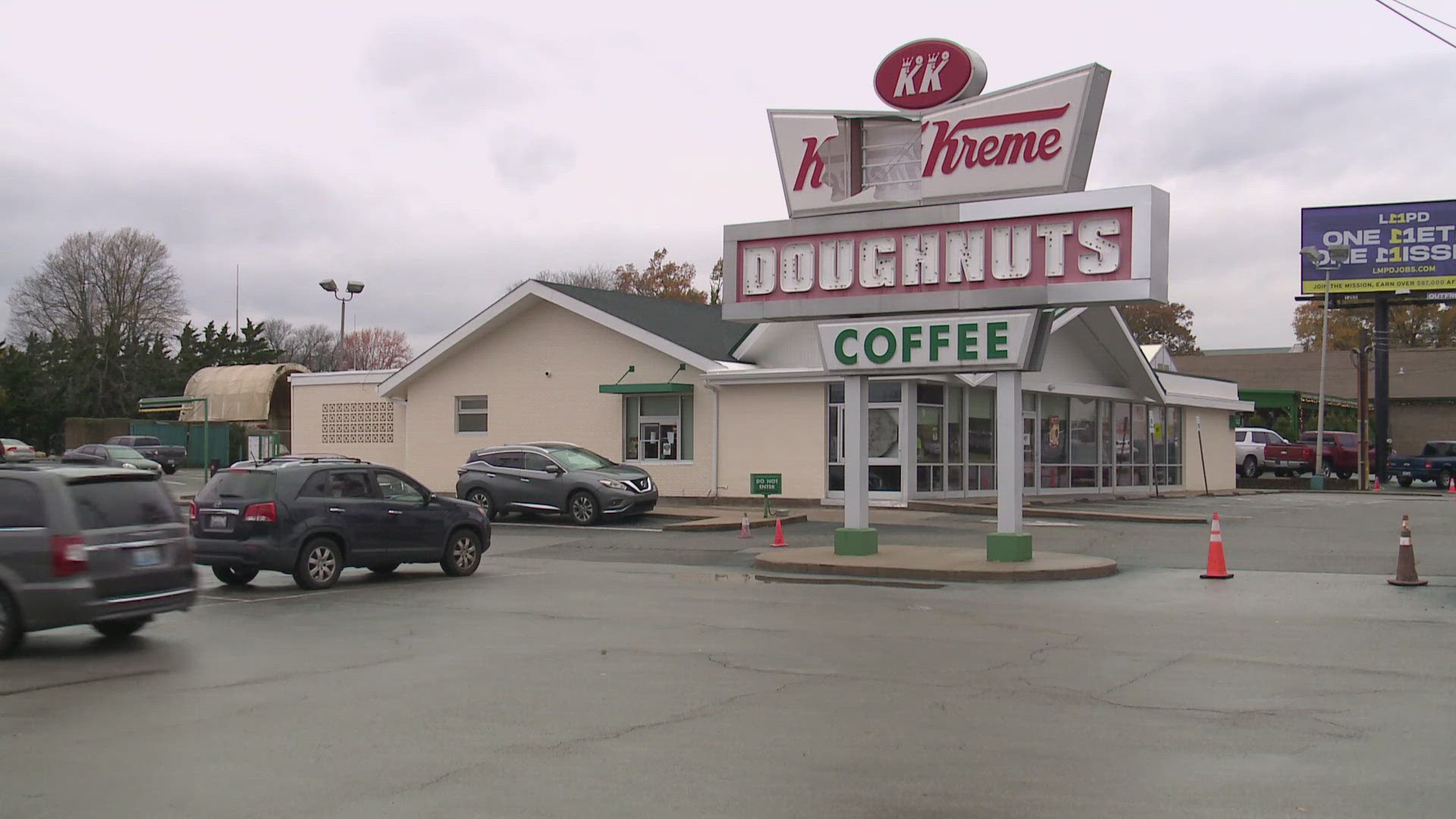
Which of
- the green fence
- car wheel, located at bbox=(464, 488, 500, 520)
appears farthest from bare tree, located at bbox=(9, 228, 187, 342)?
car wheel, located at bbox=(464, 488, 500, 520)

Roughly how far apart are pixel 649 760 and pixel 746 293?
13285 mm

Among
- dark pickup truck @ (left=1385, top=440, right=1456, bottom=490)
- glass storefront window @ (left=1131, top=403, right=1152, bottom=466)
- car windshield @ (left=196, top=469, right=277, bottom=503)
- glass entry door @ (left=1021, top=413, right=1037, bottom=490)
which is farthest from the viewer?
dark pickup truck @ (left=1385, top=440, right=1456, bottom=490)

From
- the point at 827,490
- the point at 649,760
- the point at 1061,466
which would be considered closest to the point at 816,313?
the point at 827,490

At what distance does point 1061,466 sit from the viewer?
114 feet

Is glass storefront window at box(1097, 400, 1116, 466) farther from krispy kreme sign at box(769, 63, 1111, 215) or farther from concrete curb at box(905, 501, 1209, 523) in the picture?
krispy kreme sign at box(769, 63, 1111, 215)

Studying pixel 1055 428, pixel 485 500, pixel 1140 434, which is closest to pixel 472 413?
pixel 485 500

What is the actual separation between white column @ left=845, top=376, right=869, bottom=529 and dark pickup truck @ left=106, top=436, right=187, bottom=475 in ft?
137

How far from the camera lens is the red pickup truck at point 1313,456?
47.1 m

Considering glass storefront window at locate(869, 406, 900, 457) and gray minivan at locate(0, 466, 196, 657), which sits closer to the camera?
gray minivan at locate(0, 466, 196, 657)

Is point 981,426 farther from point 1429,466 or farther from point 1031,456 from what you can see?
point 1429,466

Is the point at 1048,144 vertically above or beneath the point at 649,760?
above

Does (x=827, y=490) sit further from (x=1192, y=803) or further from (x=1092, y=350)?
(x=1192, y=803)

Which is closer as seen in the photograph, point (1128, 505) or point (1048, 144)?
point (1048, 144)

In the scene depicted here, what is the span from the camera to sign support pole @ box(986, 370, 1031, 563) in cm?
1773
